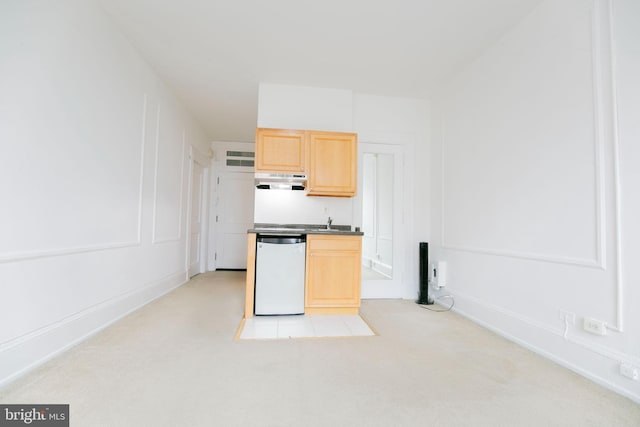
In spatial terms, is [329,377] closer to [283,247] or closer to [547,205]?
[283,247]

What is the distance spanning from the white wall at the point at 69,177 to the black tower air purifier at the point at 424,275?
343cm

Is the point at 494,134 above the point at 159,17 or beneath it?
beneath

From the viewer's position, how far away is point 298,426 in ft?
4.57

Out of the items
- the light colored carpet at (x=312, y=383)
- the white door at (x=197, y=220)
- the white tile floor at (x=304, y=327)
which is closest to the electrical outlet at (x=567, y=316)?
the light colored carpet at (x=312, y=383)

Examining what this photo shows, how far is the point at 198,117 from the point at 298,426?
5.01 meters

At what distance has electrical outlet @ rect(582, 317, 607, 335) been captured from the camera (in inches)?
73.2

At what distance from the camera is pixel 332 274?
10.5ft

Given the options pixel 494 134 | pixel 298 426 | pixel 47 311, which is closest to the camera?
pixel 298 426

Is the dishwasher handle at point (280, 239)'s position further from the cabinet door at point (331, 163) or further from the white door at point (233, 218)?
the white door at point (233, 218)

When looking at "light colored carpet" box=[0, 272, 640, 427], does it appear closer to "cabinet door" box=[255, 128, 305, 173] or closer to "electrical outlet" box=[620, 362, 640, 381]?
"electrical outlet" box=[620, 362, 640, 381]

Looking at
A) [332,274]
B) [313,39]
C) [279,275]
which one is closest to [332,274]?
[332,274]

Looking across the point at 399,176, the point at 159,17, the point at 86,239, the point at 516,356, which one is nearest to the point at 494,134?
the point at 399,176

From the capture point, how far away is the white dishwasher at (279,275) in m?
3.07

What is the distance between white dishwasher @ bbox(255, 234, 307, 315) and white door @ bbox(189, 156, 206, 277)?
2.62 metres
